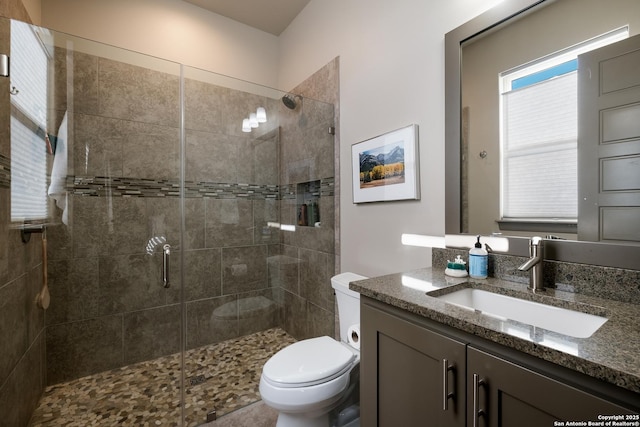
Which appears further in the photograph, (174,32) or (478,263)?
(174,32)

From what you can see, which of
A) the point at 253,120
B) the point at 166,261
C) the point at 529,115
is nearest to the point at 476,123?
the point at 529,115

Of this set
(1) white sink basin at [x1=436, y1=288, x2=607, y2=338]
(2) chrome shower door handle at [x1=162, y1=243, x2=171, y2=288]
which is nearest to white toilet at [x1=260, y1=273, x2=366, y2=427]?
(1) white sink basin at [x1=436, y1=288, x2=607, y2=338]

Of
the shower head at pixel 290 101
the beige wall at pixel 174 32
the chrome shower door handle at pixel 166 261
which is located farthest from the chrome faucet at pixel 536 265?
the beige wall at pixel 174 32

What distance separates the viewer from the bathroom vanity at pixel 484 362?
550mm

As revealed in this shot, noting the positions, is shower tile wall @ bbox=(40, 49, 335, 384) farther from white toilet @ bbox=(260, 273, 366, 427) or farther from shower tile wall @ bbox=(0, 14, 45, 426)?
white toilet @ bbox=(260, 273, 366, 427)

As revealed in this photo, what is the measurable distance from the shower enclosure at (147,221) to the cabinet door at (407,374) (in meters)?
1.12

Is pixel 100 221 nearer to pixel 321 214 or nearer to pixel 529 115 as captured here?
pixel 321 214

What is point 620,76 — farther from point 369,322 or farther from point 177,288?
point 177,288

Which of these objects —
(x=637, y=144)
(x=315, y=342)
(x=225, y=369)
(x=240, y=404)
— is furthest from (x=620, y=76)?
(x=225, y=369)

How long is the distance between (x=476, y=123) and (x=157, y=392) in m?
2.42

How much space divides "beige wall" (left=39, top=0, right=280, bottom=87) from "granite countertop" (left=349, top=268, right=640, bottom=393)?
2.57m

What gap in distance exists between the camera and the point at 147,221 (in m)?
2.03

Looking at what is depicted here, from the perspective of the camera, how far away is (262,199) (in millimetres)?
2344

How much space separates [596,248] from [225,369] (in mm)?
2198
